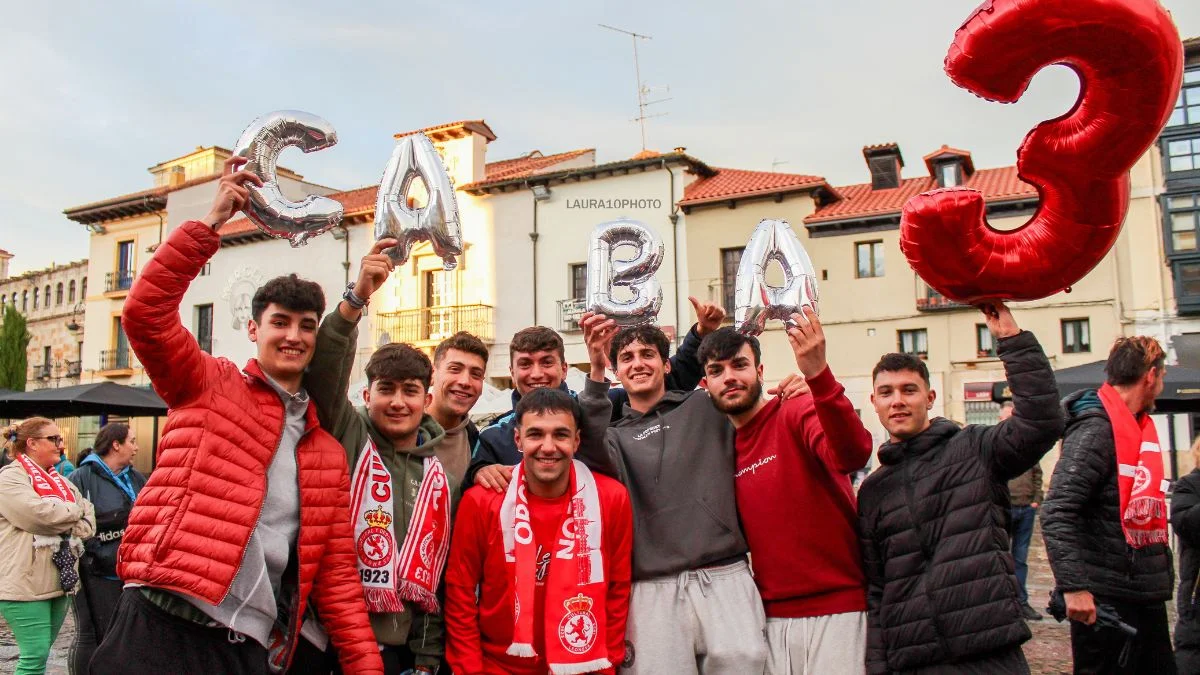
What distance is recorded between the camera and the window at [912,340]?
850 inches

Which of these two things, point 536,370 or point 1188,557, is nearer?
point 536,370

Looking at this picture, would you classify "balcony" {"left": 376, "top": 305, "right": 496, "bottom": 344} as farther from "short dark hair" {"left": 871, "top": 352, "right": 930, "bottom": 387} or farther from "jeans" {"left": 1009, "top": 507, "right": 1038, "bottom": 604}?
"short dark hair" {"left": 871, "top": 352, "right": 930, "bottom": 387}

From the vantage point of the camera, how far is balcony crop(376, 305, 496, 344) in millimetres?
24125

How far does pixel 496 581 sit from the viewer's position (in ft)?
10.6

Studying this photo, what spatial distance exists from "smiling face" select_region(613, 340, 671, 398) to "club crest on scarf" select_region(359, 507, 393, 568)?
116cm

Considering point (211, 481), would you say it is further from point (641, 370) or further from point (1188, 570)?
point (1188, 570)

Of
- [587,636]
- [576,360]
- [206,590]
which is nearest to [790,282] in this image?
[587,636]

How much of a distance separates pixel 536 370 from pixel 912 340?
19571 millimetres

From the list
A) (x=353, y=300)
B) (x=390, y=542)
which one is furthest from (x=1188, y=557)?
(x=353, y=300)

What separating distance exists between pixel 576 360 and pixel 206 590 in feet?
66.9

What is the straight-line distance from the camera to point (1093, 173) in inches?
118

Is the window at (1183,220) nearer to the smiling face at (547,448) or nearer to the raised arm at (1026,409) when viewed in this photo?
the raised arm at (1026,409)

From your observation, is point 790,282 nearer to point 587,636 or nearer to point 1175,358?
point 587,636

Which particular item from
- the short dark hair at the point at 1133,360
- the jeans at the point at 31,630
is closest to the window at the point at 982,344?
the short dark hair at the point at 1133,360
